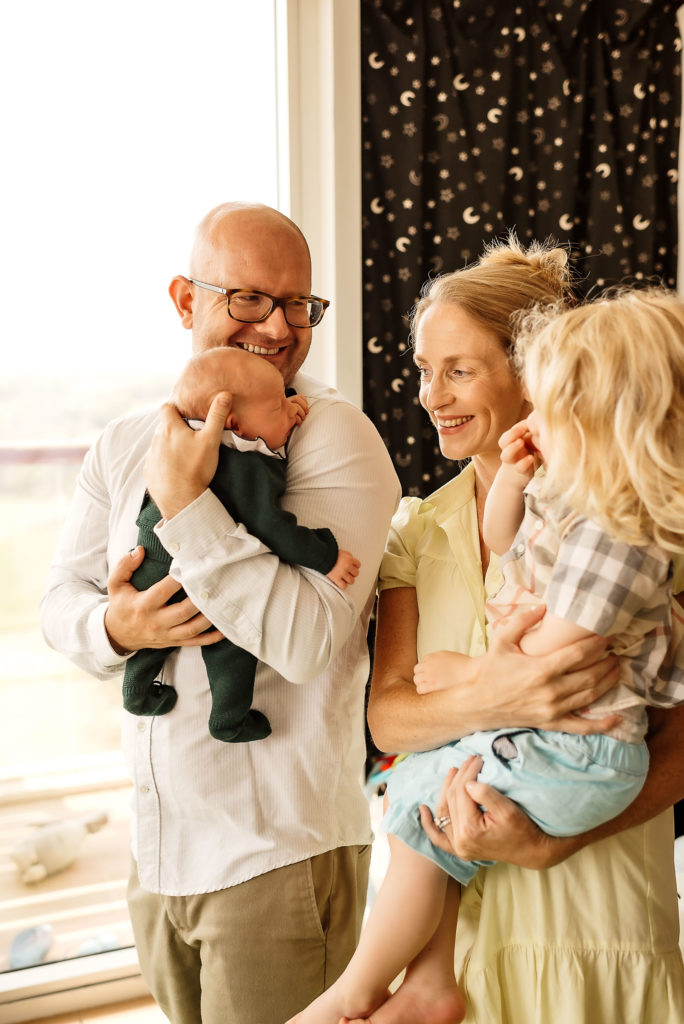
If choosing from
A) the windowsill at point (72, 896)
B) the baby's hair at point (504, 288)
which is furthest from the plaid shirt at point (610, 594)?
the windowsill at point (72, 896)

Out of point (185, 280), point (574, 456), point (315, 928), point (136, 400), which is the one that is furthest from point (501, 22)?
point (315, 928)

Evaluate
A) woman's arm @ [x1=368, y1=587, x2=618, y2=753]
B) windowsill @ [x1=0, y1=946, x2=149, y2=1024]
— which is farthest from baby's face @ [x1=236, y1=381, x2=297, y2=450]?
windowsill @ [x1=0, y1=946, x2=149, y2=1024]

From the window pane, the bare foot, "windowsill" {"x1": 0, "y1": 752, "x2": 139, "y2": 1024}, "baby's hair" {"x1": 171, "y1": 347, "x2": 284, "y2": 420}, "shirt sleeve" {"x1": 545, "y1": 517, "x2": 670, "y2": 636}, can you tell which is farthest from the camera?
"windowsill" {"x1": 0, "y1": 752, "x2": 139, "y2": 1024}

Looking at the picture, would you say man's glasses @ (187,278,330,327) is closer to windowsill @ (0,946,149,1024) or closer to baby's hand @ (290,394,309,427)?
baby's hand @ (290,394,309,427)

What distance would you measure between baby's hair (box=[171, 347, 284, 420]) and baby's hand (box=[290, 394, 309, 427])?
1.7 inches

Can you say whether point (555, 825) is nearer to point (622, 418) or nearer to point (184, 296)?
point (622, 418)

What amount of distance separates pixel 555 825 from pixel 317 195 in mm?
2096

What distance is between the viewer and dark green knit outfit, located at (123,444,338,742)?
4.31ft

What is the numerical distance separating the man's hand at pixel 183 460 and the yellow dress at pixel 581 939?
0.74 meters

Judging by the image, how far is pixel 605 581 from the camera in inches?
45.3

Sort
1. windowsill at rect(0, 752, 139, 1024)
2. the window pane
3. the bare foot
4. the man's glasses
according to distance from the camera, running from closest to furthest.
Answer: the bare foot, the man's glasses, the window pane, windowsill at rect(0, 752, 139, 1024)

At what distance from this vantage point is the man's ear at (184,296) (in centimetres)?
158

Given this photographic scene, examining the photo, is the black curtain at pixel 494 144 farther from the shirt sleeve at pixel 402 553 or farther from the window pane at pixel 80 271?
the shirt sleeve at pixel 402 553

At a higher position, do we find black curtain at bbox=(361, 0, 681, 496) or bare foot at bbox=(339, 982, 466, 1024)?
black curtain at bbox=(361, 0, 681, 496)
